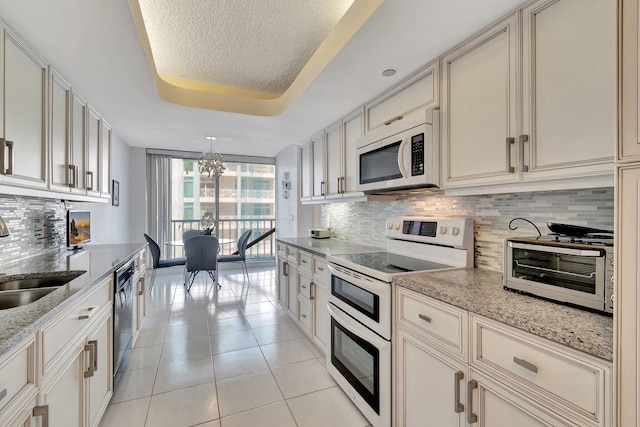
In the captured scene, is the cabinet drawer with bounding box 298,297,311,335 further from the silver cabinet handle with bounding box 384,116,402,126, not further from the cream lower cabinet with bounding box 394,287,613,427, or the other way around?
the silver cabinet handle with bounding box 384,116,402,126

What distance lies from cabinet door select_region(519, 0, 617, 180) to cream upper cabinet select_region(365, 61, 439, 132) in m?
0.52

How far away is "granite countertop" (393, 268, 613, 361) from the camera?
798 millimetres

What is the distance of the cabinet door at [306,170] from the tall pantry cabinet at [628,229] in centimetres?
287

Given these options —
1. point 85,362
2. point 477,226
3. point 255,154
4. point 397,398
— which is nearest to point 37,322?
point 85,362

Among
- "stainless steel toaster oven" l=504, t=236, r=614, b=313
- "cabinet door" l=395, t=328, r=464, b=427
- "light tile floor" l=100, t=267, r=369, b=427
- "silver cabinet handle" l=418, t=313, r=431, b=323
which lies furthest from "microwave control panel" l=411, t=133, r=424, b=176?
"light tile floor" l=100, t=267, r=369, b=427

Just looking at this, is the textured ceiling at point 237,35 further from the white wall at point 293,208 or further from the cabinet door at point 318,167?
the white wall at point 293,208

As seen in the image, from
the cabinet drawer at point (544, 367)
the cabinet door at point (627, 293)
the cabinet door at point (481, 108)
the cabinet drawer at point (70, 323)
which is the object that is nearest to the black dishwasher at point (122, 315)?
the cabinet drawer at point (70, 323)

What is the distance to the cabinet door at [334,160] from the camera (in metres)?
2.79

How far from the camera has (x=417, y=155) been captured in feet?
5.66

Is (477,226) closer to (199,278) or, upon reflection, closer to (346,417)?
(346,417)

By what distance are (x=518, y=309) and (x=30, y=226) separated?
2.99 m

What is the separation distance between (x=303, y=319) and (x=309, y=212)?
208 centimetres

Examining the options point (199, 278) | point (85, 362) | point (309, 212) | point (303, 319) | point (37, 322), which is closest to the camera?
point (37, 322)

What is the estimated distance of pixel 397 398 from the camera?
147 cm
